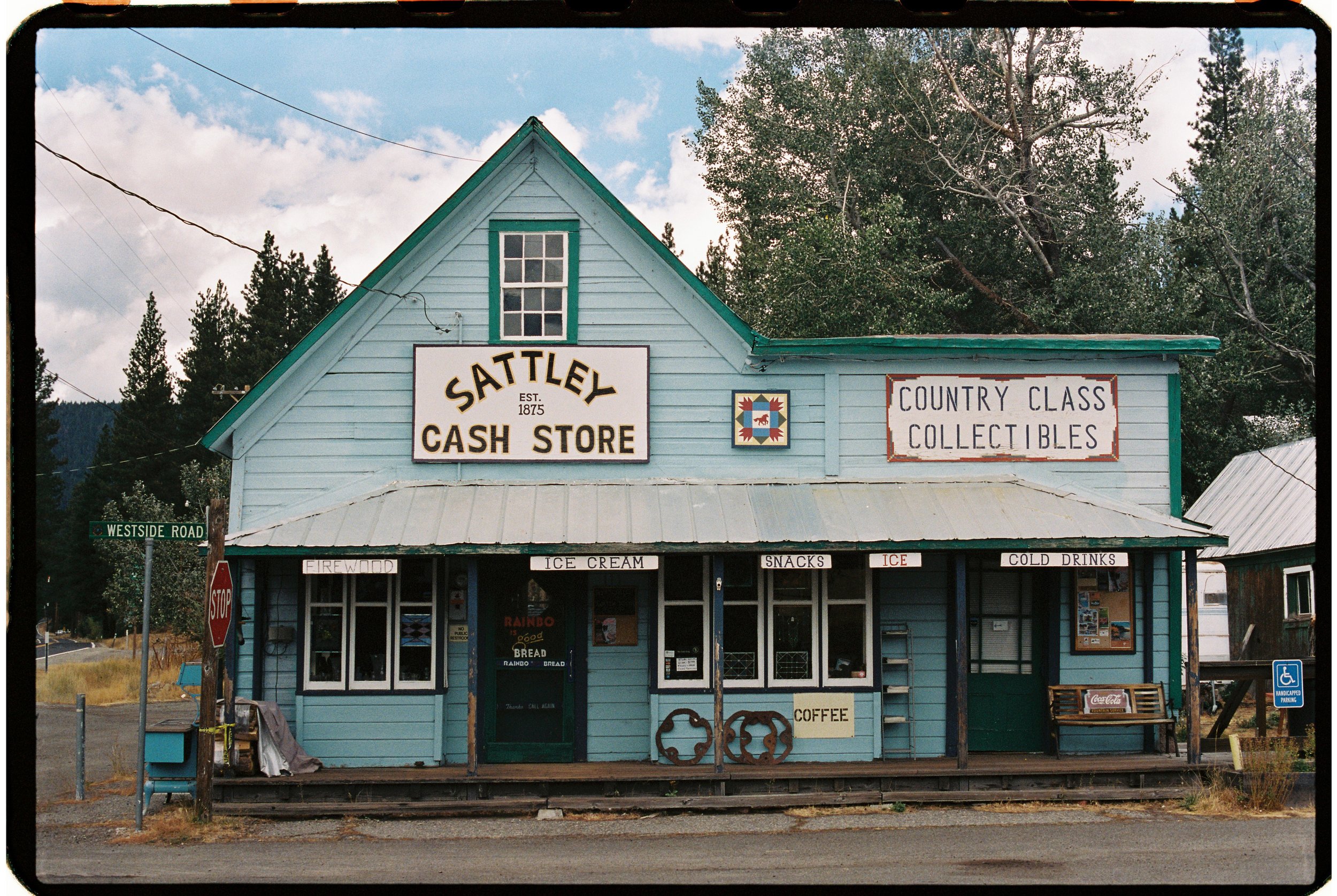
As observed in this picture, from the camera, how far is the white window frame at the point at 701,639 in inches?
543

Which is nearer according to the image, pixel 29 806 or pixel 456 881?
pixel 29 806

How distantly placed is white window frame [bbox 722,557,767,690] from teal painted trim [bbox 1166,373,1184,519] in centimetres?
511

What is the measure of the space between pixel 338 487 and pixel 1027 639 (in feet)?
28.0

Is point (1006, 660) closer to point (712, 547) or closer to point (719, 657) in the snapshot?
point (719, 657)

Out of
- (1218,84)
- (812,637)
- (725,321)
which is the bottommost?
(812,637)

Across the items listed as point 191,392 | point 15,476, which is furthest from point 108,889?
point 191,392

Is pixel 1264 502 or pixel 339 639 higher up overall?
pixel 1264 502

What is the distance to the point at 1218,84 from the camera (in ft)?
138

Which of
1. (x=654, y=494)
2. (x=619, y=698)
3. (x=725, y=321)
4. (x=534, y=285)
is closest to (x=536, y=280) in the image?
(x=534, y=285)

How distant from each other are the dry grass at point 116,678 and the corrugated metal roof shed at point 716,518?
1746 cm

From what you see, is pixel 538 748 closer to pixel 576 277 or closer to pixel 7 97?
pixel 576 277

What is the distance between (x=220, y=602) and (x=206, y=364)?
55.1 metres

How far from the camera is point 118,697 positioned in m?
30.7

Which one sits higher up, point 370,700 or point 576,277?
point 576,277
